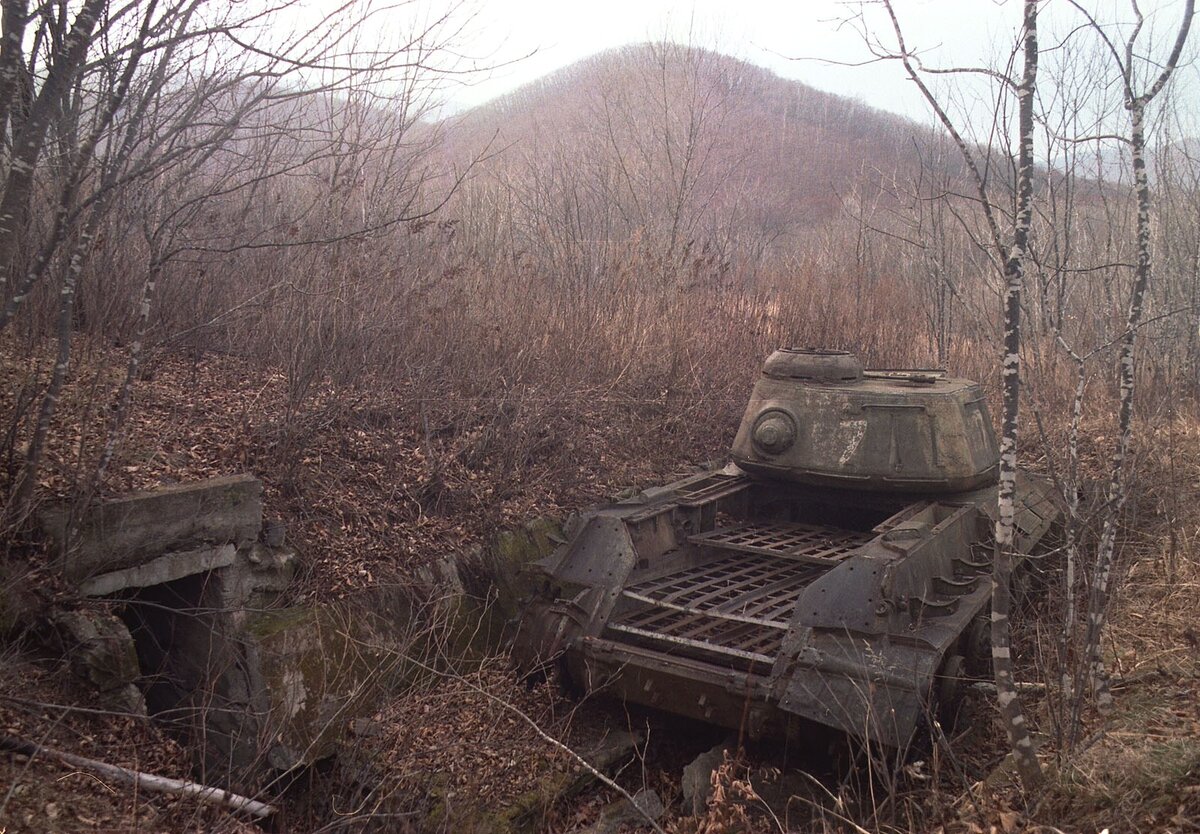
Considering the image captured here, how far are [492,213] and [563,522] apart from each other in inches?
152

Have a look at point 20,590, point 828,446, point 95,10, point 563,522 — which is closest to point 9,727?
point 20,590

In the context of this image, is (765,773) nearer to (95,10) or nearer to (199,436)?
(199,436)

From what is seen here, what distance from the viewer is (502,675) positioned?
15.4ft

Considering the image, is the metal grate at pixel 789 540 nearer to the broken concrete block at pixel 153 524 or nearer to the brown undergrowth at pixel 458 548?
the brown undergrowth at pixel 458 548

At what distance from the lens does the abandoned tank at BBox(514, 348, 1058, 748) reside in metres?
3.98

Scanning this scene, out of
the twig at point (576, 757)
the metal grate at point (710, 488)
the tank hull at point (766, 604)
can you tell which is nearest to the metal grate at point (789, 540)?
the tank hull at point (766, 604)

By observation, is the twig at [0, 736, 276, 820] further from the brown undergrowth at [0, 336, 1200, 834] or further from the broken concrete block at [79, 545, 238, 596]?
the broken concrete block at [79, 545, 238, 596]

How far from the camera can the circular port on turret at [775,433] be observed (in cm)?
561

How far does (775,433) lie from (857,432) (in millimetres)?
471

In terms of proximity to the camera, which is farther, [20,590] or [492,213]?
[492,213]

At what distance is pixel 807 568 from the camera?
5.39 m

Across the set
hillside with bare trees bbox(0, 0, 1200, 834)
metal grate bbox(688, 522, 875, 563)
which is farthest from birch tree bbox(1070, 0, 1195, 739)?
metal grate bbox(688, 522, 875, 563)

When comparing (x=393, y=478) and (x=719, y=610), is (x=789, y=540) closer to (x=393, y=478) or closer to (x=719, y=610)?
(x=719, y=610)

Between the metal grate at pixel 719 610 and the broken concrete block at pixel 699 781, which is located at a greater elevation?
the metal grate at pixel 719 610
